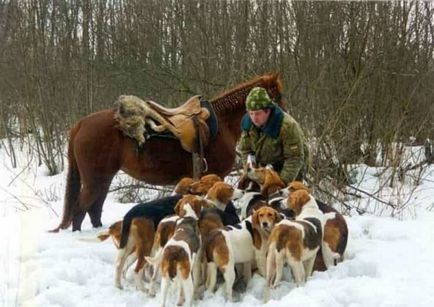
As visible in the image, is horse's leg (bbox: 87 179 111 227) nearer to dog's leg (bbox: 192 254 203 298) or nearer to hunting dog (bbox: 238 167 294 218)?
hunting dog (bbox: 238 167 294 218)

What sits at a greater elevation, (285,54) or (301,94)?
(285,54)

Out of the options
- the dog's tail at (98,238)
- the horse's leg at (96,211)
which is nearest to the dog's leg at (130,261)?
the dog's tail at (98,238)

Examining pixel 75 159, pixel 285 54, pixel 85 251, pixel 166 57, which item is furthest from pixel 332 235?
pixel 166 57

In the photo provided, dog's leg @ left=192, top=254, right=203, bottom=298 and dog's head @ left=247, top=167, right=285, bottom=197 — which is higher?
dog's head @ left=247, top=167, right=285, bottom=197

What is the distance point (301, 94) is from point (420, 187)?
2.97m

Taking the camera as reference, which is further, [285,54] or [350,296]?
[285,54]

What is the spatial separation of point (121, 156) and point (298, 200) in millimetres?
2721

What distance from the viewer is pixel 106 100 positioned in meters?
15.2

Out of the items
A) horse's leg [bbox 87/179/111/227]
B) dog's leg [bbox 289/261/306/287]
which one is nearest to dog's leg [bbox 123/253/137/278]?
dog's leg [bbox 289/261/306/287]

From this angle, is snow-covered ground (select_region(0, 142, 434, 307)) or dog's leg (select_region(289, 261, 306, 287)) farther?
dog's leg (select_region(289, 261, 306, 287))

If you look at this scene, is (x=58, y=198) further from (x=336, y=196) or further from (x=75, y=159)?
(x=336, y=196)

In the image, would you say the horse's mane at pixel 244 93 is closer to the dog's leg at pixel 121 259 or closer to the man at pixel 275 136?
the man at pixel 275 136

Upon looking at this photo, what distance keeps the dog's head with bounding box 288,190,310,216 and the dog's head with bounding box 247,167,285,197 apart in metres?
0.45

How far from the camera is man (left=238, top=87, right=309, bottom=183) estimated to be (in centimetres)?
693
